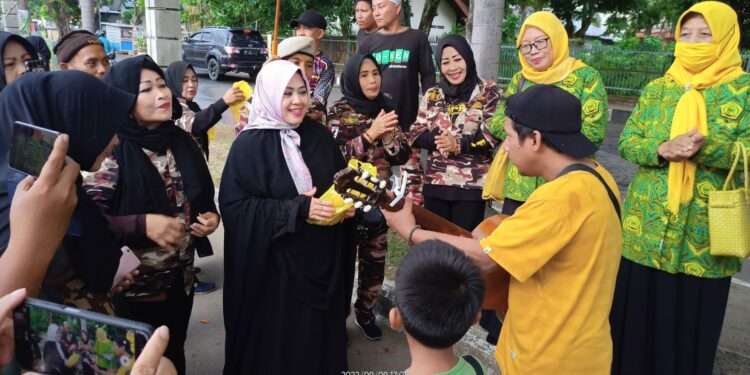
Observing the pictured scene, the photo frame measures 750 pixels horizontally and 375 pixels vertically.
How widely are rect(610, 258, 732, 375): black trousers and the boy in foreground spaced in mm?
1730

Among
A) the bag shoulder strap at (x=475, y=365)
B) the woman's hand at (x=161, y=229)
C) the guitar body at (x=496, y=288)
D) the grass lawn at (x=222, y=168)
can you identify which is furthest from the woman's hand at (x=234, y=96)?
the bag shoulder strap at (x=475, y=365)

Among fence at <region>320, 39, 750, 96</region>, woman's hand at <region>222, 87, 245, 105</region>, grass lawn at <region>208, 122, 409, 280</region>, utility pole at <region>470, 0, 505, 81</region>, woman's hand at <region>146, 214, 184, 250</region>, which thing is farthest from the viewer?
fence at <region>320, 39, 750, 96</region>

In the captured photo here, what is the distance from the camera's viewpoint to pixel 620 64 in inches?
605

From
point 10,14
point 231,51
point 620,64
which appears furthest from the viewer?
point 231,51

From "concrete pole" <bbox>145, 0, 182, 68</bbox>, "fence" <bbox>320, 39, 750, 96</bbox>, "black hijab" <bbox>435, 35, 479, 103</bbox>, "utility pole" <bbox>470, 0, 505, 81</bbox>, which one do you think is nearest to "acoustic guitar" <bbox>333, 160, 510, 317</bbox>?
"black hijab" <bbox>435, 35, 479, 103</bbox>

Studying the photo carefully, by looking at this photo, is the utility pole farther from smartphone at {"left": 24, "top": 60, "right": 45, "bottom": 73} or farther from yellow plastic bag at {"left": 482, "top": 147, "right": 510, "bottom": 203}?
smartphone at {"left": 24, "top": 60, "right": 45, "bottom": 73}

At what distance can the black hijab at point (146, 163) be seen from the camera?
101 inches

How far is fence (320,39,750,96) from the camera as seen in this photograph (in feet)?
→ 48.3

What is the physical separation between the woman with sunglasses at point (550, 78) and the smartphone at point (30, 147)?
2.68 m

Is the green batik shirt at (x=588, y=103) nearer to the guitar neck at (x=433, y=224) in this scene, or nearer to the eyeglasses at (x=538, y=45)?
the eyeglasses at (x=538, y=45)

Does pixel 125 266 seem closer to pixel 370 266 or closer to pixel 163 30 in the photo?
pixel 370 266

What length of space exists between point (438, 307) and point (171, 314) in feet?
6.03

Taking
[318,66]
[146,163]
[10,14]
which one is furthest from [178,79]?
[10,14]

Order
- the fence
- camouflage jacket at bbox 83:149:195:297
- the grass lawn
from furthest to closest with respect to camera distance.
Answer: the fence, the grass lawn, camouflage jacket at bbox 83:149:195:297
